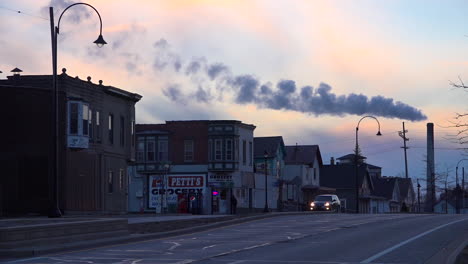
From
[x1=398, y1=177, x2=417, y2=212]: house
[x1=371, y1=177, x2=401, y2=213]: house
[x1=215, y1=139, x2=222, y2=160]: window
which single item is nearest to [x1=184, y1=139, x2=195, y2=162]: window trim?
[x1=215, y1=139, x2=222, y2=160]: window

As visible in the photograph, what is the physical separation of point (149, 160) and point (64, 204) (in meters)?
27.7

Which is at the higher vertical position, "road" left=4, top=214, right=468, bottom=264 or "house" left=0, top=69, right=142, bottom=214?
"house" left=0, top=69, right=142, bottom=214

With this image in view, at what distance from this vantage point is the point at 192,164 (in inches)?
2938

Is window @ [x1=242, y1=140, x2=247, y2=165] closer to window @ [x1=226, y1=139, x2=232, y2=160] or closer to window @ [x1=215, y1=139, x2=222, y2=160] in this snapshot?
window @ [x1=226, y1=139, x2=232, y2=160]

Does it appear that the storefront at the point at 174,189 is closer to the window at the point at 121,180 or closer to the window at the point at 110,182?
the window at the point at 121,180

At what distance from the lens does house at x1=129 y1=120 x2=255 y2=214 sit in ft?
241

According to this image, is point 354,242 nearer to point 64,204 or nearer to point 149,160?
point 64,204

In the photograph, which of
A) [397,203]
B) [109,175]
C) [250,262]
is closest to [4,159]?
[109,175]

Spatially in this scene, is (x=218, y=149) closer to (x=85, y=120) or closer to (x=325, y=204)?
(x=325, y=204)

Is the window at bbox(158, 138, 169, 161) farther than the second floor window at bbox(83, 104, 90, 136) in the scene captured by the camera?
Yes

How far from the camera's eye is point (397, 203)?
127188 mm

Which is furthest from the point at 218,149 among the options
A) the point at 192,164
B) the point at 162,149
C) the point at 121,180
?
the point at 121,180

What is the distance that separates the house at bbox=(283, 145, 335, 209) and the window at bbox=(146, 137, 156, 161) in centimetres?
2061

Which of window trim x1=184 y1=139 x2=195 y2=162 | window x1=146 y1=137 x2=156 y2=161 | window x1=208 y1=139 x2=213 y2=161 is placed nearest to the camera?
window x1=208 y1=139 x2=213 y2=161
